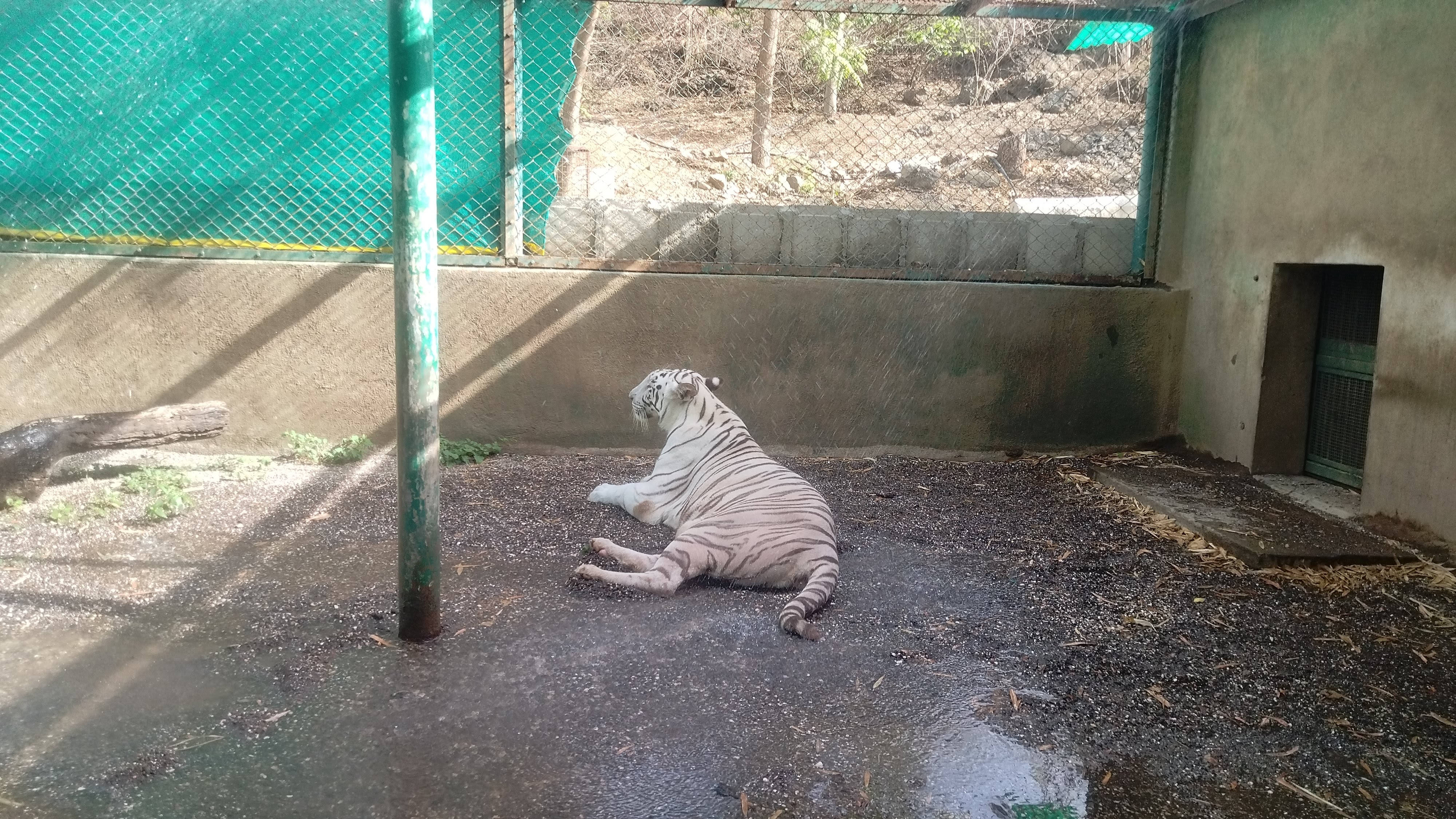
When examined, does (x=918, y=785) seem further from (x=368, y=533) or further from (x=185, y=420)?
(x=185, y=420)

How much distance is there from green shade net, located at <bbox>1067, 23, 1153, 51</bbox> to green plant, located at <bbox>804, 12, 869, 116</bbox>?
369 centimetres

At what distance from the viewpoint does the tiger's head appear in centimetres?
504

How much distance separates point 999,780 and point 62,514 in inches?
165

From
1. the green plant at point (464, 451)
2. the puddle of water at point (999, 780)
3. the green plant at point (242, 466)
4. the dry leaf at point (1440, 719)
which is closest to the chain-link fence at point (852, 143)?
the green plant at point (464, 451)

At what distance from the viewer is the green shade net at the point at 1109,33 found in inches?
253

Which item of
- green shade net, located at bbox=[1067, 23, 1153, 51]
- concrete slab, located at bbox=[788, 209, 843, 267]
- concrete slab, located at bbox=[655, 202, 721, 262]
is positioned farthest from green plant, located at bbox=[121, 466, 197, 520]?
green shade net, located at bbox=[1067, 23, 1153, 51]

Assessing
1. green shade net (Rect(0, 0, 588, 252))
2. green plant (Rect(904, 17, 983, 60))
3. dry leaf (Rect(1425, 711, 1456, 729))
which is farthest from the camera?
green plant (Rect(904, 17, 983, 60))

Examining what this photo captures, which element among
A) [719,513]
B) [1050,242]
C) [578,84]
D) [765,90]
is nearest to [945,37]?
[765,90]

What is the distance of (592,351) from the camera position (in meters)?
5.97

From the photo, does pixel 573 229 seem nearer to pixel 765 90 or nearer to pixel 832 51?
pixel 765 90

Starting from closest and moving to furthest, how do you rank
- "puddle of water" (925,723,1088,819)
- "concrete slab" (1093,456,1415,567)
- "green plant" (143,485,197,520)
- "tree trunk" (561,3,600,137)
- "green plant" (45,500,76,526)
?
"puddle of water" (925,723,1088,819)
"concrete slab" (1093,456,1415,567)
"green plant" (45,500,76,526)
"green plant" (143,485,197,520)
"tree trunk" (561,3,600,137)

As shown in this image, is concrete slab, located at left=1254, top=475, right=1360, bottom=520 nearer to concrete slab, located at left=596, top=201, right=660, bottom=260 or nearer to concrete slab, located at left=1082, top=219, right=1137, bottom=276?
concrete slab, located at left=1082, top=219, right=1137, bottom=276

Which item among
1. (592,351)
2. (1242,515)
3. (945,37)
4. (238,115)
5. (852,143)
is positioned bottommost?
(1242,515)

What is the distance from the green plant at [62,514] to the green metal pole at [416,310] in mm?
2183
